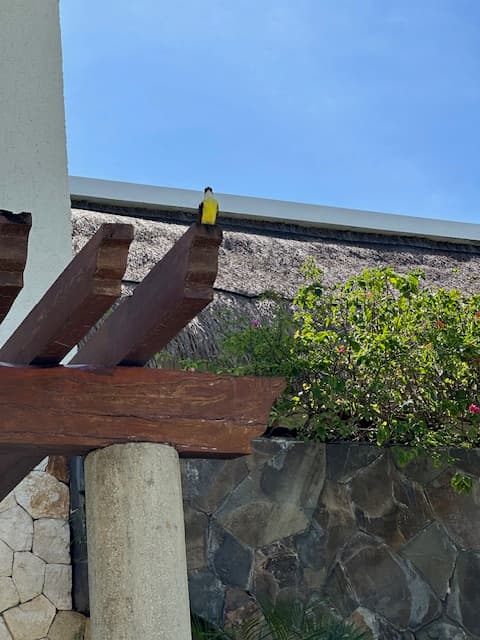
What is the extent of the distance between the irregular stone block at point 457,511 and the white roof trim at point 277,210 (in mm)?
2231

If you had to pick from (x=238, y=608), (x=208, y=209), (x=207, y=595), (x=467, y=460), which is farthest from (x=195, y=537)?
(x=208, y=209)

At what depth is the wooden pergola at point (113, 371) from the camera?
2824 mm

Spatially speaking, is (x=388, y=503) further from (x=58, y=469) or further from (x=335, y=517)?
(x=58, y=469)

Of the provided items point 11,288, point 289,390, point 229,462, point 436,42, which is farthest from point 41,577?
point 436,42

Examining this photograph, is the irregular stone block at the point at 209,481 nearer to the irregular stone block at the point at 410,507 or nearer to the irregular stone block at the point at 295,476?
the irregular stone block at the point at 295,476

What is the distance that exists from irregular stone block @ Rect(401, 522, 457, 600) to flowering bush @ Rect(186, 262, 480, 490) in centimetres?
31

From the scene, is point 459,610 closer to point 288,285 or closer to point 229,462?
point 229,462

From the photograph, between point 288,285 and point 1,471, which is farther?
point 288,285

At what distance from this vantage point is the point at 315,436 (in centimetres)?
589

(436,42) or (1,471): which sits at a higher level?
(436,42)

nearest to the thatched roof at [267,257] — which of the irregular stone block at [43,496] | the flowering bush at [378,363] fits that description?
the flowering bush at [378,363]

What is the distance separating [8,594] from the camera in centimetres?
506

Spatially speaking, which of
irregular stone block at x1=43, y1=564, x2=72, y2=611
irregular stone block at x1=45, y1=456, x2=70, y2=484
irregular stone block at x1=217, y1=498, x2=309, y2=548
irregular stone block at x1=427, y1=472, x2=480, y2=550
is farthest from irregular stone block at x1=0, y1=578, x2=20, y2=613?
irregular stone block at x1=427, y1=472, x2=480, y2=550

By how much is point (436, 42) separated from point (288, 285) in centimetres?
281
